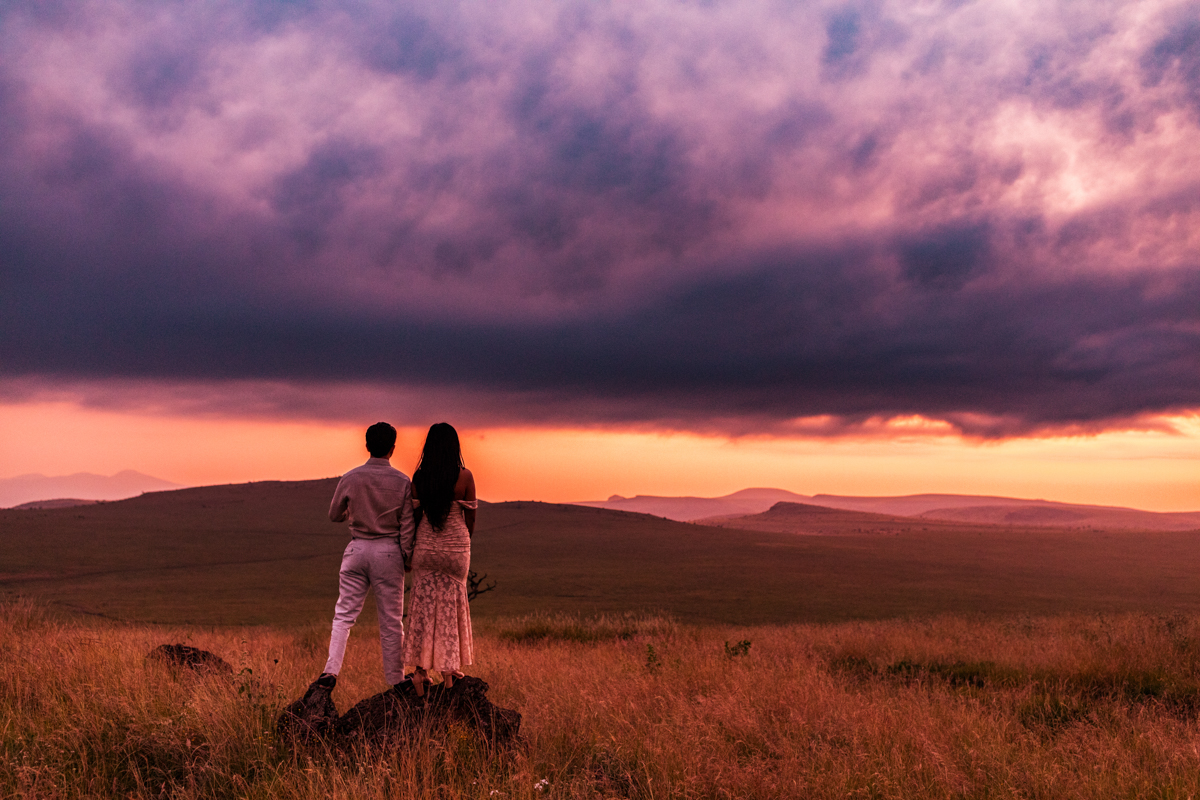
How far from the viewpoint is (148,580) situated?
149 feet

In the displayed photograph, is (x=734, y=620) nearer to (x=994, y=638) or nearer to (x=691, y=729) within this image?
(x=994, y=638)

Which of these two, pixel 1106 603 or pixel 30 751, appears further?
pixel 1106 603

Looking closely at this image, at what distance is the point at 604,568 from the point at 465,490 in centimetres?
4667

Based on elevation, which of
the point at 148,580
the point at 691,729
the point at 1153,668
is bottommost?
the point at 148,580

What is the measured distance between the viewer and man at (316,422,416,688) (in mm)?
7395

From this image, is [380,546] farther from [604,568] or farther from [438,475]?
[604,568]

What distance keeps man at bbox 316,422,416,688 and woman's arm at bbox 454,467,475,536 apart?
476 millimetres

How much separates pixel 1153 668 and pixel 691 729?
9.86 metres

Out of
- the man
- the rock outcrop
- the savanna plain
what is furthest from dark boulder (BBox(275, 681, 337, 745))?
the man

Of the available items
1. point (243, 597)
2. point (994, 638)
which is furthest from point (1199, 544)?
point (243, 597)

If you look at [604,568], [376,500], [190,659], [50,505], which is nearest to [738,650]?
[376,500]

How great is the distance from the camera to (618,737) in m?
6.67

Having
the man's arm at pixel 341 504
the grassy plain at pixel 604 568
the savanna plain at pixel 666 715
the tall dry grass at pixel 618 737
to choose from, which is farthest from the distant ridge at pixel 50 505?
the man's arm at pixel 341 504

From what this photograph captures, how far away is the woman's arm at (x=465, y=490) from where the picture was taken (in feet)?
24.4
